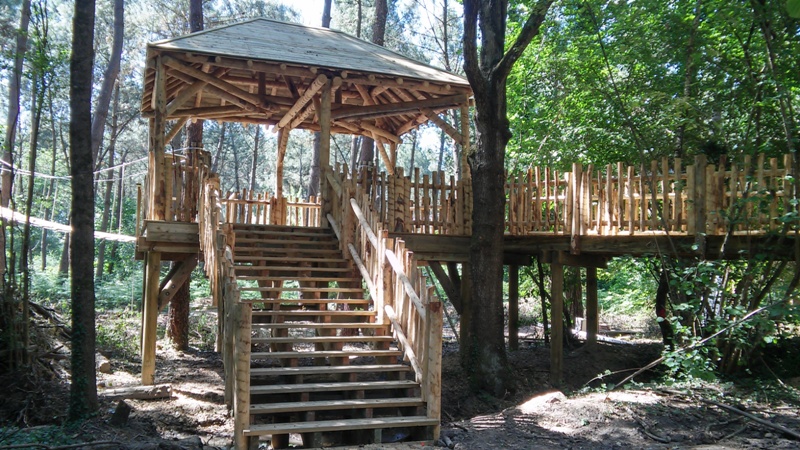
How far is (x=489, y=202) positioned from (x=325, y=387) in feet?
14.4

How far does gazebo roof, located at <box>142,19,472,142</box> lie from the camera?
33.7 ft

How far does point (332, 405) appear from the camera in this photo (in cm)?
649

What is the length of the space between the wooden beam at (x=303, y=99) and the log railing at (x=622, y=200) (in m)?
1.73

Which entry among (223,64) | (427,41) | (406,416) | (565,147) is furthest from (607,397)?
(427,41)

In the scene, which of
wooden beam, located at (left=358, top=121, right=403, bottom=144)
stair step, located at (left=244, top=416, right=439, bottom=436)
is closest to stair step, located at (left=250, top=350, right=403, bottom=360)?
stair step, located at (left=244, top=416, right=439, bottom=436)

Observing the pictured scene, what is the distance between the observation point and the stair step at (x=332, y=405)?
6.23 m

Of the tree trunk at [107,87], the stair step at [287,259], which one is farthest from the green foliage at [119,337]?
the tree trunk at [107,87]

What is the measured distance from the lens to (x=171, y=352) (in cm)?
1390

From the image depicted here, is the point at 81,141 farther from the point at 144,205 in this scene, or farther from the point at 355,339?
the point at 144,205

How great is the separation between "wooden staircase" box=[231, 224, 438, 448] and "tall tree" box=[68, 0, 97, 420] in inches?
66.5

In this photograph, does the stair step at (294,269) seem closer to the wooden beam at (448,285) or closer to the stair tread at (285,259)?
the stair tread at (285,259)

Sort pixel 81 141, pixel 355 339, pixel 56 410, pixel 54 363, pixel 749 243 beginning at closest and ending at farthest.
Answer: pixel 81 141
pixel 56 410
pixel 355 339
pixel 749 243
pixel 54 363

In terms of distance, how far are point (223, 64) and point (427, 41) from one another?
28.6 m

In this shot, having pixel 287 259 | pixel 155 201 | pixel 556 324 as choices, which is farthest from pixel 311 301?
pixel 556 324
